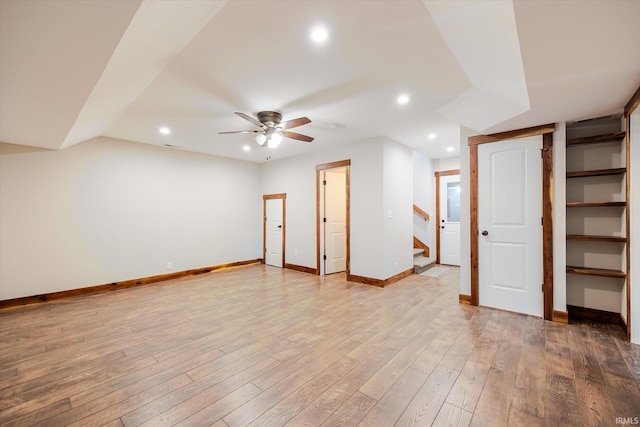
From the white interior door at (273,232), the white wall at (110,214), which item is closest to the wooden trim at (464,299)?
the white interior door at (273,232)

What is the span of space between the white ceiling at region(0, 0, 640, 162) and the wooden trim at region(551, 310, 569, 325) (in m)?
2.16

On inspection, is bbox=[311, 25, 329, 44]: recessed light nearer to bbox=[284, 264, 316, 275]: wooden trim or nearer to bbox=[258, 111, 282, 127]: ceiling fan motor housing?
bbox=[258, 111, 282, 127]: ceiling fan motor housing

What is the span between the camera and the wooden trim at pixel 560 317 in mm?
2934

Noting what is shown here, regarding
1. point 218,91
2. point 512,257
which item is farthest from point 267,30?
point 512,257

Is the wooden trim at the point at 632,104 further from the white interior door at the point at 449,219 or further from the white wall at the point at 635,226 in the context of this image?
the white interior door at the point at 449,219

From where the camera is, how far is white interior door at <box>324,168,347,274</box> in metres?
5.48

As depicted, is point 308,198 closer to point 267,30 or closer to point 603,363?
point 267,30

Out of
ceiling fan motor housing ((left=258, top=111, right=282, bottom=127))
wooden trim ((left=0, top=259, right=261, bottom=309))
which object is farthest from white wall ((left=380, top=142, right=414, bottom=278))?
wooden trim ((left=0, top=259, right=261, bottom=309))

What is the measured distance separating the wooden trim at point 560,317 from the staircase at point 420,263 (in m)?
2.47

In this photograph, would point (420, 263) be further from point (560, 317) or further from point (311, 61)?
point (311, 61)

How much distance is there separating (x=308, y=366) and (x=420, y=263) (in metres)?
4.16

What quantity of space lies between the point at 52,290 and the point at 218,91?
13.1 feet

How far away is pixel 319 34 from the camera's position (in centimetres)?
184

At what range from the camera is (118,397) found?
1.78 metres
